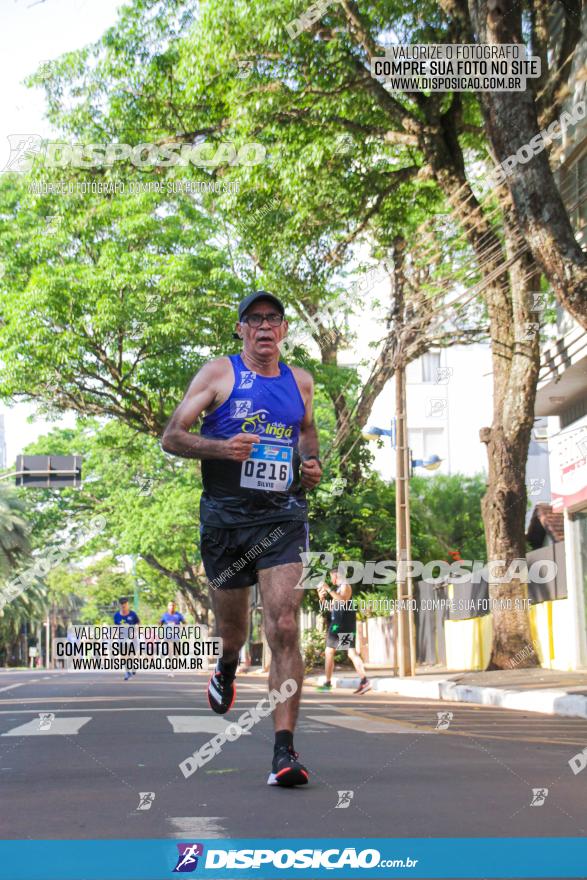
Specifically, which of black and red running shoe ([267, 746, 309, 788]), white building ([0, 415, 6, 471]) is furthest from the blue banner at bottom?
white building ([0, 415, 6, 471])

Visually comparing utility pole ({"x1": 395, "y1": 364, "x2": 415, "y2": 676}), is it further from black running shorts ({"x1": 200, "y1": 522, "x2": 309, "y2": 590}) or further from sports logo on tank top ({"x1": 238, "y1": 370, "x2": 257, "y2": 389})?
black running shorts ({"x1": 200, "y1": 522, "x2": 309, "y2": 590})

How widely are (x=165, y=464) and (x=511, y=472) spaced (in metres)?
27.1

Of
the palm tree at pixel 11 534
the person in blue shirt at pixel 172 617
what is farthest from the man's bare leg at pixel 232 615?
the palm tree at pixel 11 534

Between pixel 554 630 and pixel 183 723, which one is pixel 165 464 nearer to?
pixel 554 630

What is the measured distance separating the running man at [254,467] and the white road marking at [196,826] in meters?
1.28

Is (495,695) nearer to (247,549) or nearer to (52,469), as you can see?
(247,549)

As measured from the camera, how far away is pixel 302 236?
19250 millimetres

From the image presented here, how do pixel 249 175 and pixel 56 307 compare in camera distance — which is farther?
pixel 56 307

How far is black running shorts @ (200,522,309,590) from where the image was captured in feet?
18.7

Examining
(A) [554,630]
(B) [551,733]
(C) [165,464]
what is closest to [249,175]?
(A) [554,630]

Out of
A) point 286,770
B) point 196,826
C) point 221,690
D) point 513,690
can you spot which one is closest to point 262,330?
point 221,690

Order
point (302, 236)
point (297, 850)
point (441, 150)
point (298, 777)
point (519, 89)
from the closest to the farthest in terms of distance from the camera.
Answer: point (297, 850), point (298, 777), point (519, 89), point (441, 150), point (302, 236)

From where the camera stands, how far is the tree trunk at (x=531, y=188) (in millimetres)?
12445

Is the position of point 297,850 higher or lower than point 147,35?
lower
